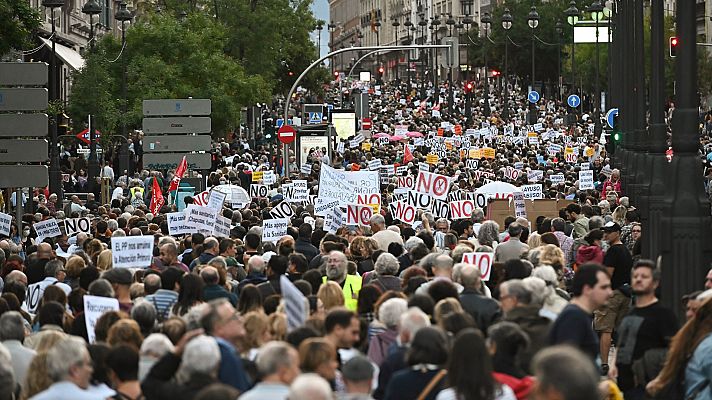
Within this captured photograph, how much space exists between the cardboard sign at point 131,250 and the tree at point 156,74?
1386 inches

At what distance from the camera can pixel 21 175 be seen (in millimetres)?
25797

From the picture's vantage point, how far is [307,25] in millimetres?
85375

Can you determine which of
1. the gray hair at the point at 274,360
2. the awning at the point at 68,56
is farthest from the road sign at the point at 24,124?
the awning at the point at 68,56

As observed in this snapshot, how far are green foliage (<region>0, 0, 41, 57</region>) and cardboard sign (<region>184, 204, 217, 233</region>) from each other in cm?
883

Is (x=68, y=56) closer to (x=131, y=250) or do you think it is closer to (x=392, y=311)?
(x=131, y=250)

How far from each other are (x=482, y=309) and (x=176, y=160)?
28.1 meters

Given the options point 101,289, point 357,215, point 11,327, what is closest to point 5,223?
point 357,215

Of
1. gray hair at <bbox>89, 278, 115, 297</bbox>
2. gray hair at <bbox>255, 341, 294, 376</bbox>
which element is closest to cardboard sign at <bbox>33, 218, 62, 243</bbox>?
gray hair at <bbox>89, 278, 115, 297</bbox>

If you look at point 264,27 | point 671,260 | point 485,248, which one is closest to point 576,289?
point 671,260

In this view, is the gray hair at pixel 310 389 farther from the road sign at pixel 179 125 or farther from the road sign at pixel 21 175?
the road sign at pixel 179 125

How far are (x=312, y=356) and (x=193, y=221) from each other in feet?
41.7

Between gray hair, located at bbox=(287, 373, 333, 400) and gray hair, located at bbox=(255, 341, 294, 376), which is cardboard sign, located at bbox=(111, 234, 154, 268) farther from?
gray hair, located at bbox=(287, 373, 333, 400)

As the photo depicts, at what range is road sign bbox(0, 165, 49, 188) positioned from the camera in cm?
2572

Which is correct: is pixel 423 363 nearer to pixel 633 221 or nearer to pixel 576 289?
pixel 576 289
